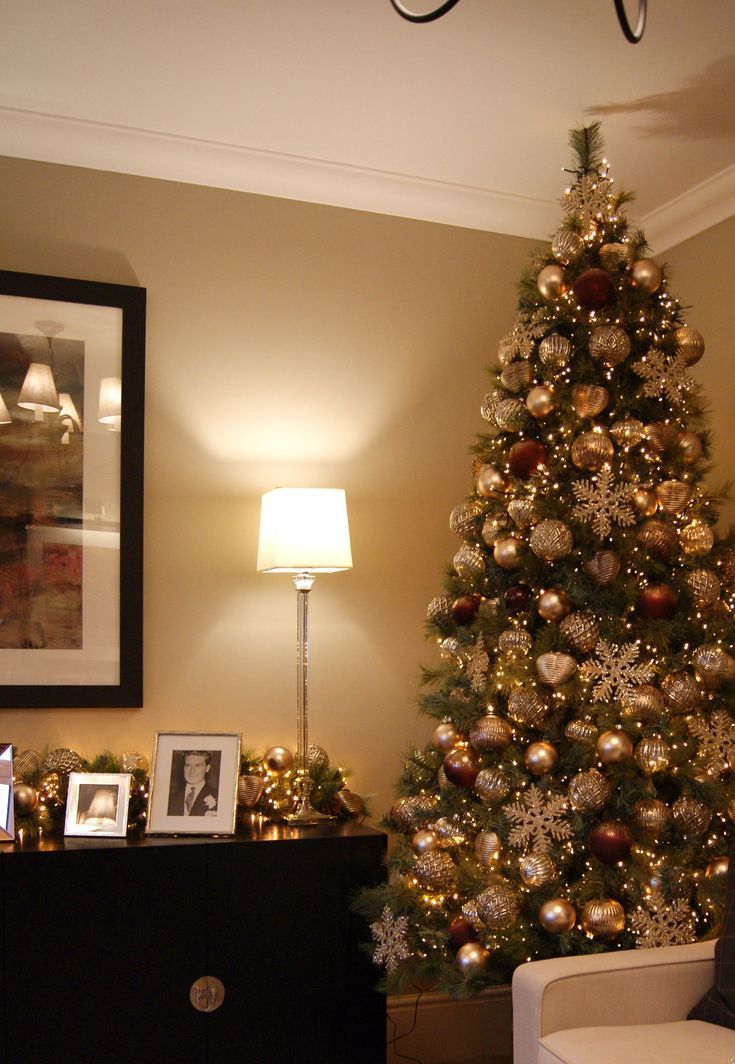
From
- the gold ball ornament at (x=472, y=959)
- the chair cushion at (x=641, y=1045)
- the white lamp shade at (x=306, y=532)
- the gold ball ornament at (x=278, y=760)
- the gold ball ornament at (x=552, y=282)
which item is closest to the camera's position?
the chair cushion at (x=641, y=1045)

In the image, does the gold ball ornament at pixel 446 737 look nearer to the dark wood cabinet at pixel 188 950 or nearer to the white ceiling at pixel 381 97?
the dark wood cabinet at pixel 188 950

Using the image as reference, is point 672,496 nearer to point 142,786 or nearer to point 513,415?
point 513,415

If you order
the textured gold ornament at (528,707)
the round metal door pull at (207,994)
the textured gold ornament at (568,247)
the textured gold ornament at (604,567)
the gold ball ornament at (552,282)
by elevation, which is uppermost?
the textured gold ornament at (568,247)

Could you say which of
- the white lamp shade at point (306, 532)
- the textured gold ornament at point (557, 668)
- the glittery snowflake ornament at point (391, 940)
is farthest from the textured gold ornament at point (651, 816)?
the white lamp shade at point (306, 532)

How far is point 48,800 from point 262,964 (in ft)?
2.49

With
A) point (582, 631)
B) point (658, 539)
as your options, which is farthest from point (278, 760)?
point (658, 539)

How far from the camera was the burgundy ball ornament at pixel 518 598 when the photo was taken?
2.82 m

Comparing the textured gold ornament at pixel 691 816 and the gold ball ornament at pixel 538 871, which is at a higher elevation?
the textured gold ornament at pixel 691 816

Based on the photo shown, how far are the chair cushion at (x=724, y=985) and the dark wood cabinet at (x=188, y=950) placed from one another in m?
0.97

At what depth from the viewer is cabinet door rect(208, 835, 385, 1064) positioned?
2787 mm

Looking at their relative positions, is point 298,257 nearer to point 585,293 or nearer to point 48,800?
point 585,293

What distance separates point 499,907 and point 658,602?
87cm

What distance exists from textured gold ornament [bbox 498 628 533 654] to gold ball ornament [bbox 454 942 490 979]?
0.76 metres

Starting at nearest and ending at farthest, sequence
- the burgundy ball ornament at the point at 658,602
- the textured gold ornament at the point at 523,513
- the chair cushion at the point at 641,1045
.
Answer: the chair cushion at the point at 641,1045 < the burgundy ball ornament at the point at 658,602 < the textured gold ornament at the point at 523,513
